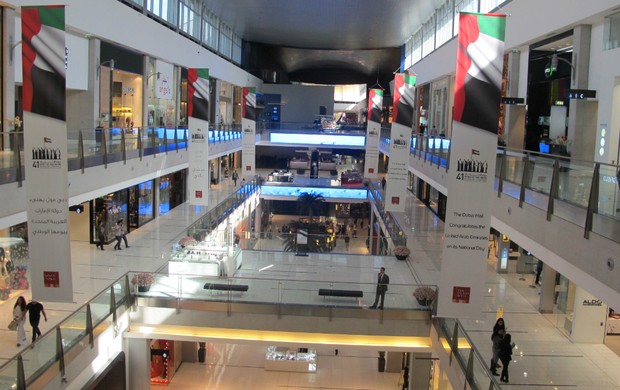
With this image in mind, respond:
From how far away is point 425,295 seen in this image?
14.0m

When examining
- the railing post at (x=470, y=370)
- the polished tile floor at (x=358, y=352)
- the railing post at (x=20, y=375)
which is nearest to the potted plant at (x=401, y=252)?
the polished tile floor at (x=358, y=352)

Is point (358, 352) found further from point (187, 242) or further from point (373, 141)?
point (373, 141)

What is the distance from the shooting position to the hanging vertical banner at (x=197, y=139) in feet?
60.4

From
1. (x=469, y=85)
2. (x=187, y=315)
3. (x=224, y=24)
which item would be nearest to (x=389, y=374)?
(x=187, y=315)

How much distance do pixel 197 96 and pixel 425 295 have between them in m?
9.44

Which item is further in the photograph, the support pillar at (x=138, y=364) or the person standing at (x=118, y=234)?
the person standing at (x=118, y=234)

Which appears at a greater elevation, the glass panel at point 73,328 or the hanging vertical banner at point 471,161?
the hanging vertical banner at point 471,161

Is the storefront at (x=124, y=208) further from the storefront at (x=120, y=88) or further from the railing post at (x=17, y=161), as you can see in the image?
the railing post at (x=17, y=161)

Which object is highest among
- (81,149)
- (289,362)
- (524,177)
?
(81,149)

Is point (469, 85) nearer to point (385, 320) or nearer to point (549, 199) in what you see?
point (549, 199)

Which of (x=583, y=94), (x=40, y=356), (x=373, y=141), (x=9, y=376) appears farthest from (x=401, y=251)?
(x=9, y=376)

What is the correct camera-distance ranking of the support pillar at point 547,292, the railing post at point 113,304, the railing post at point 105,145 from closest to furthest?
the railing post at point 113,304
the support pillar at point 547,292
the railing post at point 105,145

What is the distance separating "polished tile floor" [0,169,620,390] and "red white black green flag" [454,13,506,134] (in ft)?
15.2

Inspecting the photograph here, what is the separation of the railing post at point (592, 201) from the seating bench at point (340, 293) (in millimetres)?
7516
